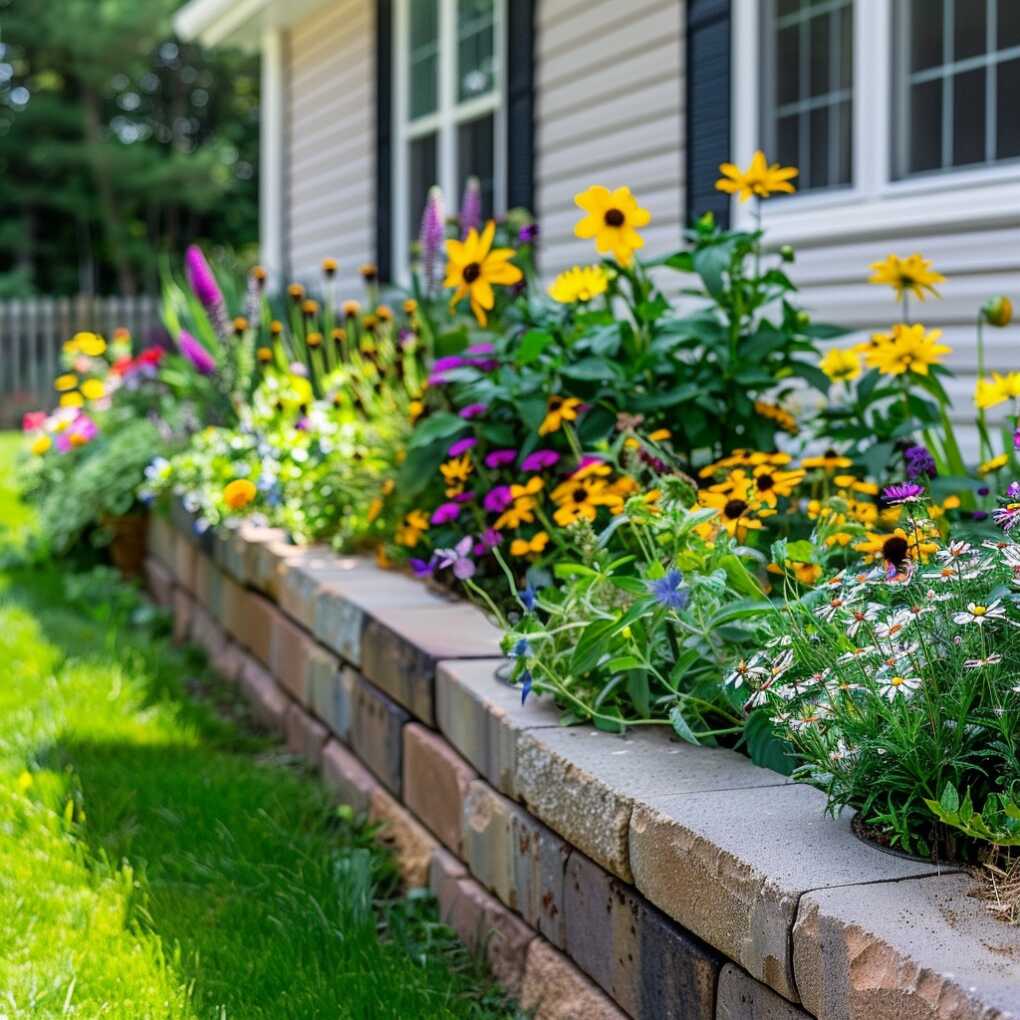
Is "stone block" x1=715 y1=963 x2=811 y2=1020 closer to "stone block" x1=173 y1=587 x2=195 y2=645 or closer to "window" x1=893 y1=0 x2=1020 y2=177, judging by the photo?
"window" x1=893 y1=0 x2=1020 y2=177

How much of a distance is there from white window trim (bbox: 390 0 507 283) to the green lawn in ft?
11.4

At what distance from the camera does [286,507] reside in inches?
154

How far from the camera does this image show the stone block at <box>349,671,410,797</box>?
265 cm

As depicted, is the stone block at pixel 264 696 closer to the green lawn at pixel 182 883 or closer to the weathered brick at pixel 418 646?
the green lawn at pixel 182 883

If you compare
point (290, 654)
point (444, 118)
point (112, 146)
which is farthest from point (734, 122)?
point (112, 146)

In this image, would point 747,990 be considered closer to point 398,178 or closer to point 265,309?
→ point 265,309

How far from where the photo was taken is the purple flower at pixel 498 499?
2.83m

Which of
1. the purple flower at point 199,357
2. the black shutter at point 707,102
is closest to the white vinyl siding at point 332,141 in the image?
the purple flower at point 199,357

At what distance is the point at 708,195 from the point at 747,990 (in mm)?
3324

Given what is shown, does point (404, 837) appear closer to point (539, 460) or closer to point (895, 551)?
point (539, 460)

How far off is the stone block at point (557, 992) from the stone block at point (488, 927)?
4 centimetres

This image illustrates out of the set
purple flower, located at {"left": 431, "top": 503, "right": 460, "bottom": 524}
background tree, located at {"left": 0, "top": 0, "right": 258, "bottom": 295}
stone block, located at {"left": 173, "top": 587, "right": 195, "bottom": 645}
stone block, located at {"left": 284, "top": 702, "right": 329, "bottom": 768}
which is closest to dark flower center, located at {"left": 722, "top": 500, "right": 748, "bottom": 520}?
purple flower, located at {"left": 431, "top": 503, "right": 460, "bottom": 524}

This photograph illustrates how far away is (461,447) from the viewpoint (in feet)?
9.86

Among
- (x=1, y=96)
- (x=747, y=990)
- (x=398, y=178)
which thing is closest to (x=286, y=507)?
(x=747, y=990)
